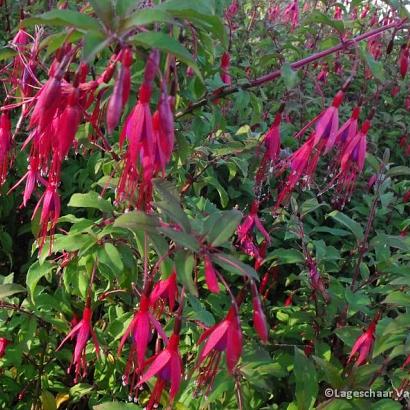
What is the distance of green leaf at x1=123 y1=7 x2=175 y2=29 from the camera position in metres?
0.54

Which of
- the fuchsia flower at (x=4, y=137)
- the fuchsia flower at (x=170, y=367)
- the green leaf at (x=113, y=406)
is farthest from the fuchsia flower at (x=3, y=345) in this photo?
the fuchsia flower at (x=170, y=367)

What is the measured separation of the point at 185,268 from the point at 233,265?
2.3 inches

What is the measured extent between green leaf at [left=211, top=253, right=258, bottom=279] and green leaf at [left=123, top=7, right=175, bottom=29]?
266mm

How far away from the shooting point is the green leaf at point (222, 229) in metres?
0.66

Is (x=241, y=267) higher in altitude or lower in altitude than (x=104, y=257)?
higher

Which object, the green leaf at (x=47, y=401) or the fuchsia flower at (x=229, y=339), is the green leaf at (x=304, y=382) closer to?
the fuchsia flower at (x=229, y=339)

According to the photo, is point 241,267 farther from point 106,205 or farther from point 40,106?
point 106,205

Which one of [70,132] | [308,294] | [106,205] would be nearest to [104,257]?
[106,205]

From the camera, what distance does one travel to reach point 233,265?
600 mm

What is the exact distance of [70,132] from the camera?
1.93 feet

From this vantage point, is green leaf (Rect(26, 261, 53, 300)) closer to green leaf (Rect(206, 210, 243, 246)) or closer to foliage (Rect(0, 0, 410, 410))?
foliage (Rect(0, 0, 410, 410))

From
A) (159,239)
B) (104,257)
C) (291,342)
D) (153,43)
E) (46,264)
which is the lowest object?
(291,342)

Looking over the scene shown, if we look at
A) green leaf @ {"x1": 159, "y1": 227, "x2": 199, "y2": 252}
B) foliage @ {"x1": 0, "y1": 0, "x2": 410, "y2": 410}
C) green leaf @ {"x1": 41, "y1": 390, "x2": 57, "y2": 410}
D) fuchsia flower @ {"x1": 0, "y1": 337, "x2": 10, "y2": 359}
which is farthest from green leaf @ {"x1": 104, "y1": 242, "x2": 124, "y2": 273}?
green leaf @ {"x1": 41, "y1": 390, "x2": 57, "y2": 410}

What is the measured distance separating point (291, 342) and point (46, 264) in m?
0.63
